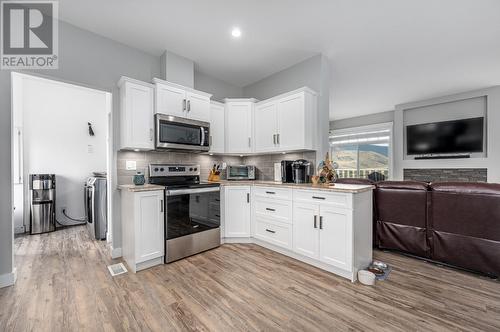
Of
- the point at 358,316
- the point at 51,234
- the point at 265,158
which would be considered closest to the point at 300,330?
the point at 358,316

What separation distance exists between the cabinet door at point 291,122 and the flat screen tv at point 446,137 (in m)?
4.73

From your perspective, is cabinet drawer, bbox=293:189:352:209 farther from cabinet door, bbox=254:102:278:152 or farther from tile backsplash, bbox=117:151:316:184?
cabinet door, bbox=254:102:278:152

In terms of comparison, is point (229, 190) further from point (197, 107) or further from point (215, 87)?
point (215, 87)

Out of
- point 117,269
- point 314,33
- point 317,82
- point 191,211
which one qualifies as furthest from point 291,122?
point 117,269

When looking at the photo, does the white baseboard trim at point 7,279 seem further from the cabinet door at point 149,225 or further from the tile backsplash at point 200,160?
the tile backsplash at point 200,160

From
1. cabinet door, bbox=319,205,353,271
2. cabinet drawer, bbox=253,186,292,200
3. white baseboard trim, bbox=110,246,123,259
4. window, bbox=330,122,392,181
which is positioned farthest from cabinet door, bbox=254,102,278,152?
window, bbox=330,122,392,181

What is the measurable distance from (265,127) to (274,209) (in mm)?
1397

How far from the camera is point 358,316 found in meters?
1.69

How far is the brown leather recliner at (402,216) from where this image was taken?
2652 mm

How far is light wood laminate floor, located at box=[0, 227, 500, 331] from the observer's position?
162 centimetres

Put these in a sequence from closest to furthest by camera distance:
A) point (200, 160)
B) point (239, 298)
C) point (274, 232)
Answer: point (239, 298) → point (274, 232) → point (200, 160)

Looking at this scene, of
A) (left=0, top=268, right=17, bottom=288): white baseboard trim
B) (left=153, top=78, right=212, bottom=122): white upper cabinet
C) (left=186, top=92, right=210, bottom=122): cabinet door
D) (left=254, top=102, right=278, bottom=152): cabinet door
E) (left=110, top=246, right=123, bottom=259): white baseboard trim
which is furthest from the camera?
(left=254, top=102, right=278, bottom=152): cabinet door

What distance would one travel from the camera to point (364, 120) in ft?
24.2

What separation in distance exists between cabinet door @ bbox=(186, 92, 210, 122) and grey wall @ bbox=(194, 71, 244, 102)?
68 cm
